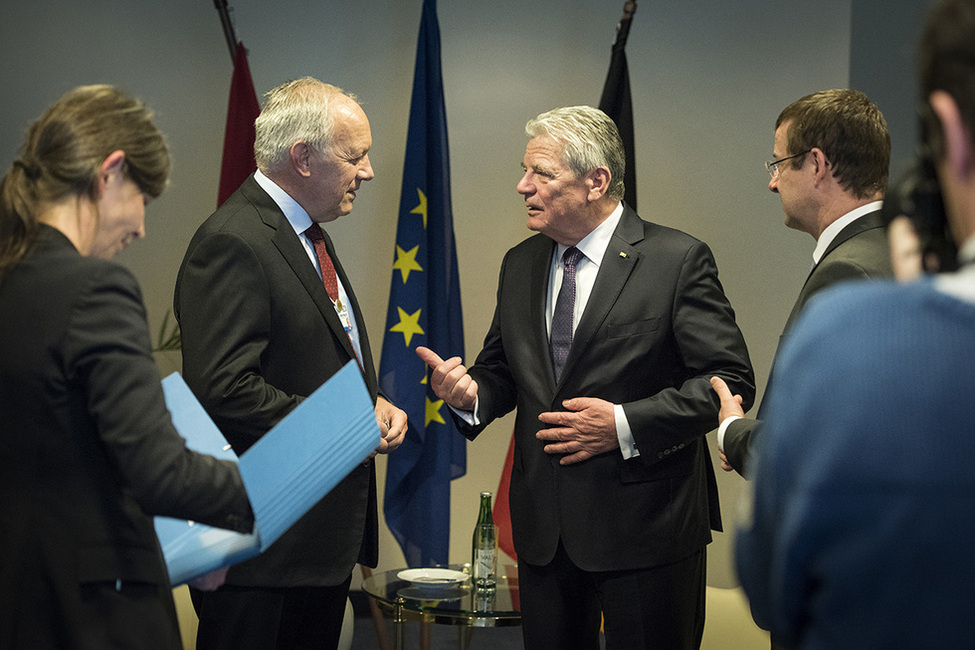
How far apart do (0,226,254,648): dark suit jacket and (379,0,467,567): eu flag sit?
113 inches

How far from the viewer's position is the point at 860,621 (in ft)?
3.02

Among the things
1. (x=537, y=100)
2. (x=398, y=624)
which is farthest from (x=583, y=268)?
(x=537, y=100)

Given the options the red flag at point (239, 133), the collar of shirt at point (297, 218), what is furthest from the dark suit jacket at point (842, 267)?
the red flag at point (239, 133)

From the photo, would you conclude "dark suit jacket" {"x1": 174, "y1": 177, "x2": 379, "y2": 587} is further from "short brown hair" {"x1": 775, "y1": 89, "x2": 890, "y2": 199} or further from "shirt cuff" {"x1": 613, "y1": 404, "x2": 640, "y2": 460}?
"short brown hair" {"x1": 775, "y1": 89, "x2": 890, "y2": 199}

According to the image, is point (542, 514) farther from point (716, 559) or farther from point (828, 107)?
point (716, 559)

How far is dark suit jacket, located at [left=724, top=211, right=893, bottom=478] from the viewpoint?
2.12 m

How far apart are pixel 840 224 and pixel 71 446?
193 centimetres

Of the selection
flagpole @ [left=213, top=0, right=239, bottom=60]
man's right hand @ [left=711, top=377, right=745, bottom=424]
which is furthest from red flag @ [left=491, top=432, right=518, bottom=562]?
flagpole @ [left=213, top=0, right=239, bottom=60]

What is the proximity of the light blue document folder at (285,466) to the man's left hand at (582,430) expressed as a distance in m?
0.96

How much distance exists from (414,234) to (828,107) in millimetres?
2359

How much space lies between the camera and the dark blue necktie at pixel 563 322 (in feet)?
9.26

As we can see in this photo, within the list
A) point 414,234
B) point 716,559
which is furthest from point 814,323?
point 716,559

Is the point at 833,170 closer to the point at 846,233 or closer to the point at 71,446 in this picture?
the point at 846,233

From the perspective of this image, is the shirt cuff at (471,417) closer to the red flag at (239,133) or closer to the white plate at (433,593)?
the white plate at (433,593)
